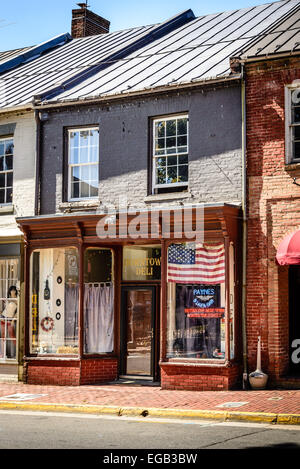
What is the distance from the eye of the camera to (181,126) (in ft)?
52.7

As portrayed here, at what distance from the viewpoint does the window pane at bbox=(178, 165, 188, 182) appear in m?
16.0

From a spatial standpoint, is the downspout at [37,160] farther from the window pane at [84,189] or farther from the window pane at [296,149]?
the window pane at [296,149]

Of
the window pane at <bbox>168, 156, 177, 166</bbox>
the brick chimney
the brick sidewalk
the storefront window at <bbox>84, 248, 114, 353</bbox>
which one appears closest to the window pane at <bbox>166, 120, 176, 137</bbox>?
the window pane at <bbox>168, 156, 177, 166</bbox>

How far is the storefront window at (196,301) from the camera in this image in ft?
49.0

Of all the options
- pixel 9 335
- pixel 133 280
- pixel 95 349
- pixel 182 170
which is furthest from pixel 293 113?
Answer: pixel 9 335

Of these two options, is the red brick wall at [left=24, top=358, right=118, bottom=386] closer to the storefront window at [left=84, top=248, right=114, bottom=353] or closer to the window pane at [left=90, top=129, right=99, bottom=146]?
the storefront window at [left=84, top=248, right=114, bottom=353]

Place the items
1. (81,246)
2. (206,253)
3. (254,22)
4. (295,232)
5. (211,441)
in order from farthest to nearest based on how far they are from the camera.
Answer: (254,22), (81,246), (206,253), (295,232), (211,441)

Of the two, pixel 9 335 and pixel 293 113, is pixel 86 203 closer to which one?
pixel 9 335

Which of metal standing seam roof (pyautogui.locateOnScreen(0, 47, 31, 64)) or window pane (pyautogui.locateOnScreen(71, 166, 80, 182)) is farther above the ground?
metal standing seam roof (pyautogui.locateOnScreen(0, 47, 31, 64))

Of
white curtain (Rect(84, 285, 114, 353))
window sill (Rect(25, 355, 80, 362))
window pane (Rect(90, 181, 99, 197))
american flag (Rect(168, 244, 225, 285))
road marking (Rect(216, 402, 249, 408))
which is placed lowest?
road marking (Rect(216, 402, 249, 408))

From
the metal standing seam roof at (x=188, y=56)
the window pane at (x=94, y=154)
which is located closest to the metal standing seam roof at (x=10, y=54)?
the metal standing seam roof at (x=188, y=56)

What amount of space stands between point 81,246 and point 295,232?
196 inches

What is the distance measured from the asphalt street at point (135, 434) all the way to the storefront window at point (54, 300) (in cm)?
490

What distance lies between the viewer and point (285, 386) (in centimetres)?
1433
